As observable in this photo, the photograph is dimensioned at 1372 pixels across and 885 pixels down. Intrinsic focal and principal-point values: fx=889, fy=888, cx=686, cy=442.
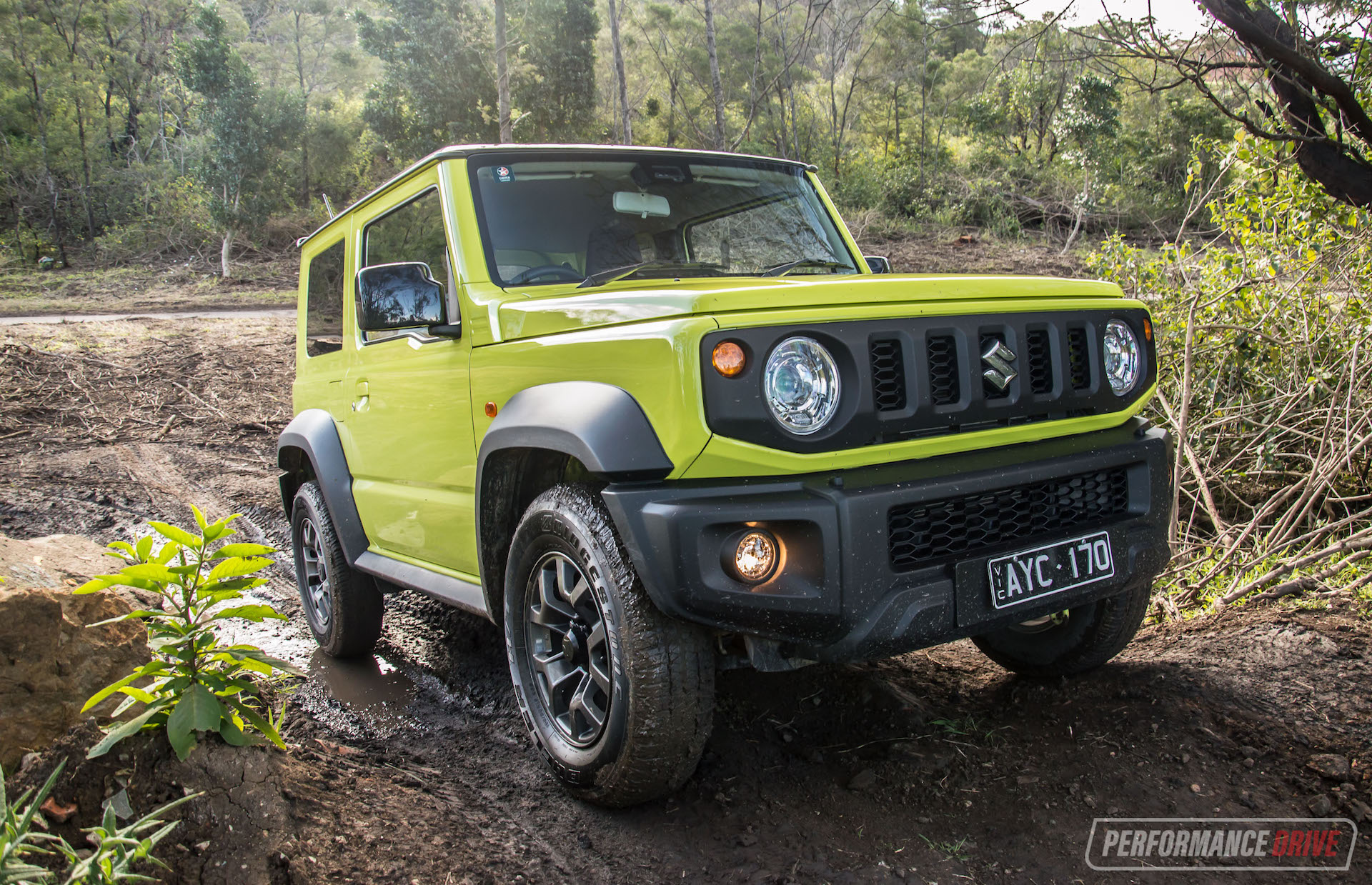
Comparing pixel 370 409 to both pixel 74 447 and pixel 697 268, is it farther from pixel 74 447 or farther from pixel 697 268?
pixel 74 447

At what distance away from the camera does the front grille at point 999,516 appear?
2.08 metres

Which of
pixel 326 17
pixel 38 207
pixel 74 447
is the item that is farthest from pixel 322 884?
pixel 326 17

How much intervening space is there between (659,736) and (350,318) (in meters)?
2.42

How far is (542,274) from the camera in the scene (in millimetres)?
2887

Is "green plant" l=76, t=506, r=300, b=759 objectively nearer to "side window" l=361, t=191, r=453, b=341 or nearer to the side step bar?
the side step bar

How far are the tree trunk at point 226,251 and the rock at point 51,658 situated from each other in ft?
74.1

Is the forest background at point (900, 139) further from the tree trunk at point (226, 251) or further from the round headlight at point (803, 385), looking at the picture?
the round headlight at point (803, 385)

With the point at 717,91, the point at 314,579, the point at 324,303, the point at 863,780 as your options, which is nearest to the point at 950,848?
the point at 863,780

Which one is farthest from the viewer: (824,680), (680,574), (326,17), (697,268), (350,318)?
(326,17)

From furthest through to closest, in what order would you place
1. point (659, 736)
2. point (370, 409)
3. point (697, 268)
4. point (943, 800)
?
point (370, 409), point (697, 268), point (943, 800), point (659, 736)

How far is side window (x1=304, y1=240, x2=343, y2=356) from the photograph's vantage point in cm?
390

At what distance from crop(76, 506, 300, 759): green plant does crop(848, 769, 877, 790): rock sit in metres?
1.54

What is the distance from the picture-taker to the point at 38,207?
995 inches

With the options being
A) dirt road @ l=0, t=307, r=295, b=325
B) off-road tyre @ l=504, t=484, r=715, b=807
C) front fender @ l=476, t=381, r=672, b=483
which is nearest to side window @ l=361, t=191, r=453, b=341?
front fender @ l=476, t=381, r=672, b=483
